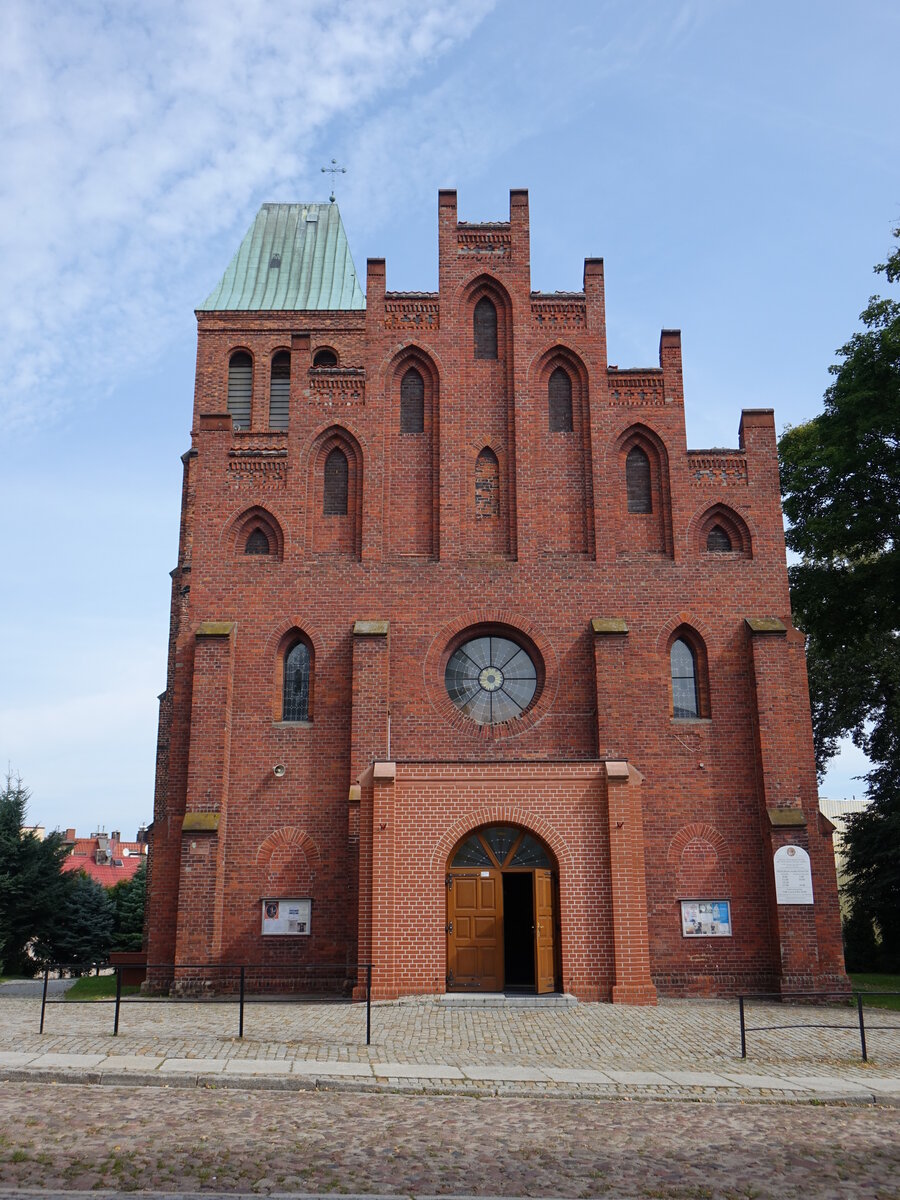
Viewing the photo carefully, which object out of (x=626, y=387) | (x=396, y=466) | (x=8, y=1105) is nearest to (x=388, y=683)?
(x=396, y=466)

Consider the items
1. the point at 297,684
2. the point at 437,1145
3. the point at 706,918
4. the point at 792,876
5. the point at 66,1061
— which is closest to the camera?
the point at 437,1145

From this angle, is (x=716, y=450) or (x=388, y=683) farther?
(x=716, y=450)

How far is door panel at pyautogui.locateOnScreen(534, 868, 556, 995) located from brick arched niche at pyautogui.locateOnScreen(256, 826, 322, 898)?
4369mm

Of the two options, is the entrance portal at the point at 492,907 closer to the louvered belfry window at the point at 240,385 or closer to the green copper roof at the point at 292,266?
the louvered belfry window at the point at 240,385

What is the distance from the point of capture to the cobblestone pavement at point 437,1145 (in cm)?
842

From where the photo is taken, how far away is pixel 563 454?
23.7 m

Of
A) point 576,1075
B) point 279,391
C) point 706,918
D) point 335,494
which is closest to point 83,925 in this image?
point 279,391

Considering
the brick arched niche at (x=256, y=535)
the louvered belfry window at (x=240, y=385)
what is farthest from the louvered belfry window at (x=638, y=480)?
the louvered belfry window at (x=240, y=385)

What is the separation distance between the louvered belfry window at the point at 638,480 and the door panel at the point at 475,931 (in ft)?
27.6

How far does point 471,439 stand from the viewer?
23.8 m

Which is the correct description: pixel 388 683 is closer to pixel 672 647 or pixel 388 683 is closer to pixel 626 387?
pixel 672 647

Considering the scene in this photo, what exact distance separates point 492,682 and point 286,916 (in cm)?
606

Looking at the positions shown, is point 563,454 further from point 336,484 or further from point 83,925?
point 83,925

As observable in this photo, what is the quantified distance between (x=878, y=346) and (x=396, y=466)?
12961 mm
